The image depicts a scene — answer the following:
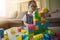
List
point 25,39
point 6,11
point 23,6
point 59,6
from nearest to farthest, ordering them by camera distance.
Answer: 1. point 25,39
2. point 59,6
3. point 23,6
4. point 6,11

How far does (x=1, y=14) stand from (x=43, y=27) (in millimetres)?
1238

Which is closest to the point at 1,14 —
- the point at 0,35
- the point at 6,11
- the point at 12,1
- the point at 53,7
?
the point at 6,11

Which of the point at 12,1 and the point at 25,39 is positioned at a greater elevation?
the point at 12,1

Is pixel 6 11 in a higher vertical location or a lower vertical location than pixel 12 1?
lower

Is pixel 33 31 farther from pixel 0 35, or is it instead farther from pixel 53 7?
pixel 53 7

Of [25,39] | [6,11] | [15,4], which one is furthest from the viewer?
[6,11]

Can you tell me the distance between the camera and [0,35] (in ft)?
2.27

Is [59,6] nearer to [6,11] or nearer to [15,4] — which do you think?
[15,4]

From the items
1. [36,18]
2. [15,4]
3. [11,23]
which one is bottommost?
[11,23]

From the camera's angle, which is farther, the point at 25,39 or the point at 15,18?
the point at 15,18

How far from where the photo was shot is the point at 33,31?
0.67m

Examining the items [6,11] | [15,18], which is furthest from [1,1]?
[15,18]

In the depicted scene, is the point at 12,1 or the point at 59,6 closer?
the point at 59,6

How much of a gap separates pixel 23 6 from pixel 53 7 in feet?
1.17
